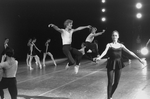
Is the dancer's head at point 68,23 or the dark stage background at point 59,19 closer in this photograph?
the dancer's head at point 68,23

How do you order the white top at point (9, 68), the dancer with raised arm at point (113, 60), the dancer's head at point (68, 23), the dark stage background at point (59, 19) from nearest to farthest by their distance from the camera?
the white top at point (9, 68) → the dancer with raised arm at point (113, 60) → the dancer's head at point (68, 23) → the dark stage background at point (59, 19)

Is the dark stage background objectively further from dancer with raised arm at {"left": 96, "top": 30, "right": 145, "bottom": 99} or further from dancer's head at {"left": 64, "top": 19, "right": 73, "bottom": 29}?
dancer with raised arm at {"left": 96, "top": 30, "right": 145, "bottom": 99}

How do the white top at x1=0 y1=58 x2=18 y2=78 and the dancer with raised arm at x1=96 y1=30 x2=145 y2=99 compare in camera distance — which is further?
the dancer with raised arm at x1=96 y1=30 x2=145 y2=99

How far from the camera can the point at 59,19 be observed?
22.3 m

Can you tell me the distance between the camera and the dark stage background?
19750 millimetres

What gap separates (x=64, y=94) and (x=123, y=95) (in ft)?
5.88

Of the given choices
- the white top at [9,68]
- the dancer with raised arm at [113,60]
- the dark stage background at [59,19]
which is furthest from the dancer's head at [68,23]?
the dark stage background at [59,19]

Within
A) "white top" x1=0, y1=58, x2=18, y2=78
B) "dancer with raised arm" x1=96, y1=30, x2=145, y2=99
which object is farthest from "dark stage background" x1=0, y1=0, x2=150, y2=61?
"dancer with raised arm" x1=96, y1=30, x2=145, y2=99

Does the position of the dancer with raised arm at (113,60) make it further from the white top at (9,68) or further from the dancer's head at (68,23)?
the white top at (9,68)

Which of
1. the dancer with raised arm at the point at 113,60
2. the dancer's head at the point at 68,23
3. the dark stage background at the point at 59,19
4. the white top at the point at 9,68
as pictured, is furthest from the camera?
the dark stage background at the point at 59,19

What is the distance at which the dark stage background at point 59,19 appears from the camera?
1975 cm

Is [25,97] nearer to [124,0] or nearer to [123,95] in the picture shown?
[123,95]

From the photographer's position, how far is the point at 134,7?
2506cm

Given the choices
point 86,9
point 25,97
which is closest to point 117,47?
point 25,97
